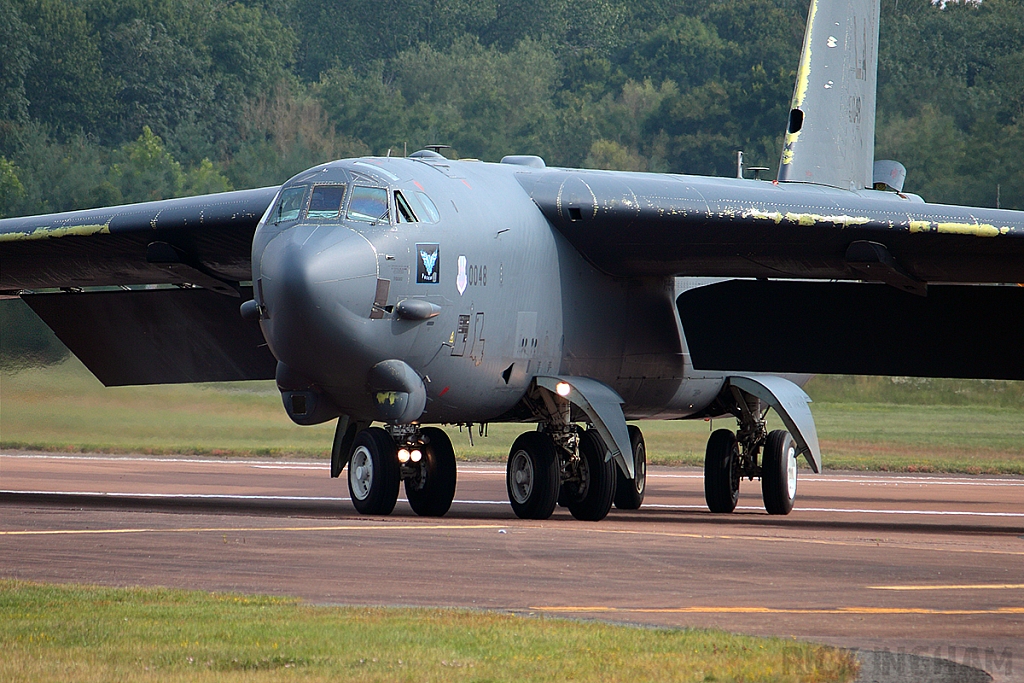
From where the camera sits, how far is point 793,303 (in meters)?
20.9

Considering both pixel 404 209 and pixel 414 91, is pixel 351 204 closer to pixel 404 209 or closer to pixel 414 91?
pixel 404 209

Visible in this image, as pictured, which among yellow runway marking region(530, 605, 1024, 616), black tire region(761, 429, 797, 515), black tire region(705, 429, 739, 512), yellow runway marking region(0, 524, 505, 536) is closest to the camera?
yellow runway marking region(530, 605, 1024, 616)

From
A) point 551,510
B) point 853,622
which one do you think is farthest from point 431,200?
point 853,622

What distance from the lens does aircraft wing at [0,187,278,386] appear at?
20406mm

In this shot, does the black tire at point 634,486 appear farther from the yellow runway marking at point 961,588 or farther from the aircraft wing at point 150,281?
the yellow runway marking at point 961,588

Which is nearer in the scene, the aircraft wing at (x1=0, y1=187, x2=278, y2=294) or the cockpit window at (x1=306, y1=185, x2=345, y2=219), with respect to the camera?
the cockpit window at (x1=306, y1=185, x2=345, y2=219)

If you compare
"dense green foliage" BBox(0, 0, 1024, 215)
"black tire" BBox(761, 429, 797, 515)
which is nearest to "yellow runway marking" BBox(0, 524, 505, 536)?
"black tire" BBox(761, 429, 797, 515)

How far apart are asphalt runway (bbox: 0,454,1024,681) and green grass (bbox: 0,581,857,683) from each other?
59cm

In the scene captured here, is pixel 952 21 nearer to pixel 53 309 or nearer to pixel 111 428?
pixel 111 428

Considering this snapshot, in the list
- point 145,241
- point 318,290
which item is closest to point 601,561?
point 318,290

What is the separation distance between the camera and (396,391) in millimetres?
16250

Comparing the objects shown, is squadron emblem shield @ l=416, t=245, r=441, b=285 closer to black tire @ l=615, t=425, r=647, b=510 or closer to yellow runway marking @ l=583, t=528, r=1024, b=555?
yellow runway marking @ l=583, t=528, r=1024, b=555

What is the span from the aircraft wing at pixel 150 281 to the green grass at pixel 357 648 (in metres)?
10.7

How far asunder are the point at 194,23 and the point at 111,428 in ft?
140
